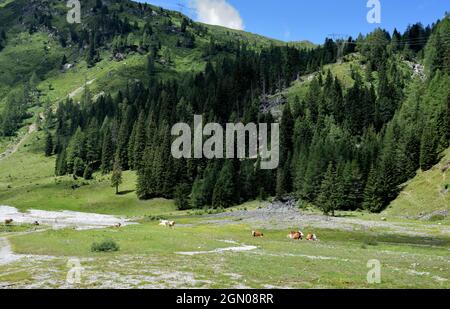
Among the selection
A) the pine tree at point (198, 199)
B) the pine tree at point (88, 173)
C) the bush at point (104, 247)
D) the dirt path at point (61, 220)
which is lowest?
the dirt path at point (61, 220)

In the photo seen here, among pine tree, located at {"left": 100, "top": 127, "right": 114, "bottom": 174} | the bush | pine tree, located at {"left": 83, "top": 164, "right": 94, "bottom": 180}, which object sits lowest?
the bush

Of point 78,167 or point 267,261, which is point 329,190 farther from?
point 78,167

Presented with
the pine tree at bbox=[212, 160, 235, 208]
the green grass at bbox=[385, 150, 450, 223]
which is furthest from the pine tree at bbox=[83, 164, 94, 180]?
the green grass at bbox=[385, 150, 450, 223]

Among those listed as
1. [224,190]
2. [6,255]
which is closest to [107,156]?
[224,190]

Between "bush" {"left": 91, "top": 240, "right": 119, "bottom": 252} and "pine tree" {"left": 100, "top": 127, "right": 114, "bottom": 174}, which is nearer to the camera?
"bush" {"left": 91, "top": 240, "right": 119, "bottom": 252}

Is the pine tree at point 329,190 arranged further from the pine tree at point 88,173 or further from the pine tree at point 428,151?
the pine tree at point 88,173

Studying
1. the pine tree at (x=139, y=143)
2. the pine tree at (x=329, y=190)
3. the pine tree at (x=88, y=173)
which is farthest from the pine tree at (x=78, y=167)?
the pine tree at (x=329, y=190)
